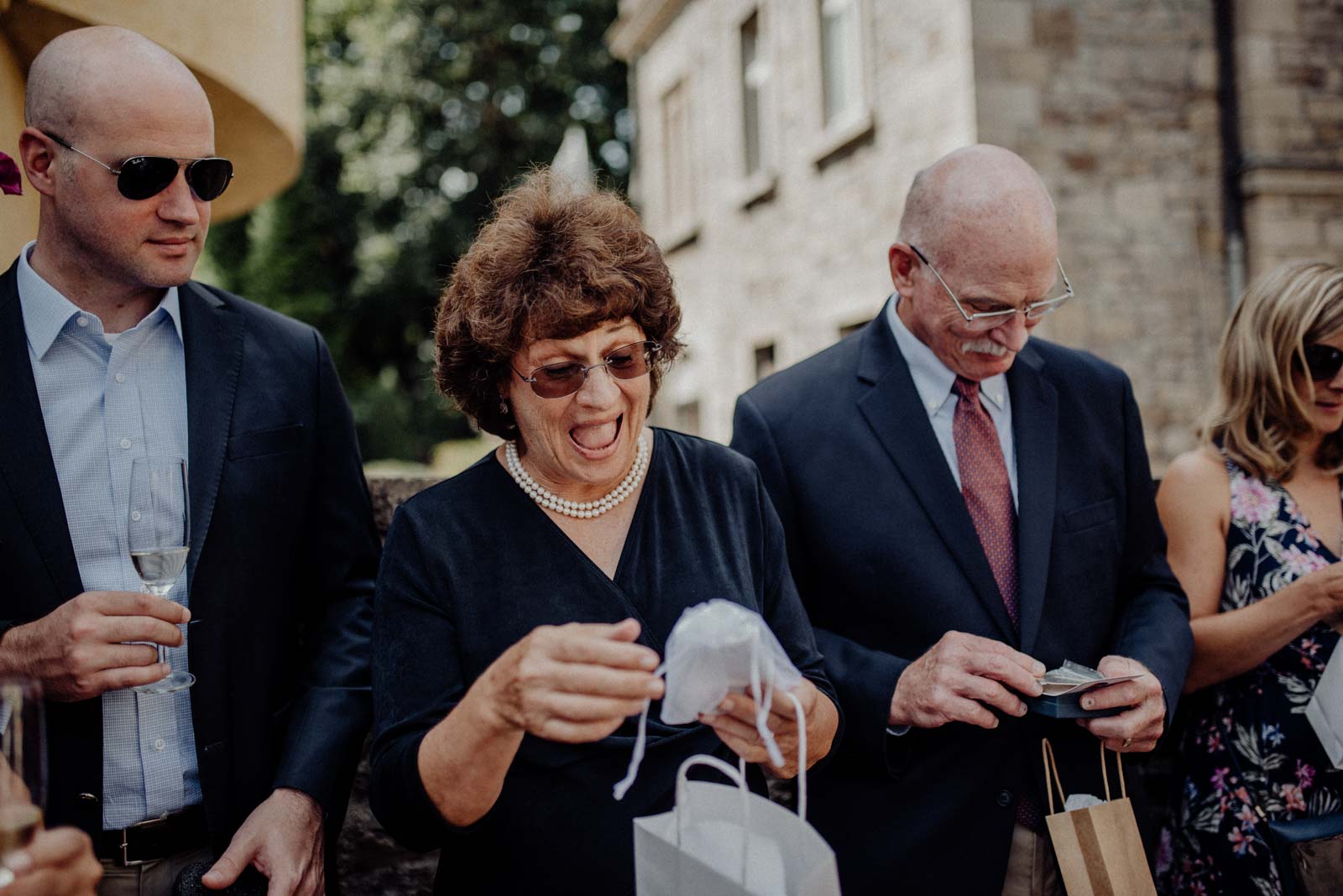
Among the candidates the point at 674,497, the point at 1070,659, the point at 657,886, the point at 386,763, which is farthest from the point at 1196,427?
the point at 386,763

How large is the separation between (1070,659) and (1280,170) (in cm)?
779

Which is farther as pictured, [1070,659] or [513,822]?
[1070,659]

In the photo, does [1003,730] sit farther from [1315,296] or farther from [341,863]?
[341,863]

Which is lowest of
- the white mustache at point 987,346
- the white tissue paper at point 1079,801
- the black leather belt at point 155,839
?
the white tissue paper at point 1079,801

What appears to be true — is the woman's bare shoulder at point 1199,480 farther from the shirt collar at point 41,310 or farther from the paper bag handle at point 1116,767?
the shirt collar at point 41,310

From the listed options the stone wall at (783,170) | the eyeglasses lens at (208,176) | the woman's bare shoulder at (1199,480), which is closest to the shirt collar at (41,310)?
the eyeglasses lens at (208,176)

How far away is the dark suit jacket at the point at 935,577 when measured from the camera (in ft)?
8.20

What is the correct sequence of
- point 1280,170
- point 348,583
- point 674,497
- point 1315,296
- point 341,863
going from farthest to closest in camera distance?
point 1280,170
point 341,863
point 1315,296
point 348,583
point 674,497

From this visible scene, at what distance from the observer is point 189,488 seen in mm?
2217

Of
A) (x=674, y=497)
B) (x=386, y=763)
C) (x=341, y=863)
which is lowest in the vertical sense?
(x=341, y=863)

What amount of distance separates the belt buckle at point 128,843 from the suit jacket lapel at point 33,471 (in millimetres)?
483

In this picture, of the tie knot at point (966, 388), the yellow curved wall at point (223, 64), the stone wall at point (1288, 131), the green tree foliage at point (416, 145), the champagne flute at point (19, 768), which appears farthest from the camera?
the green tree foliage at point (416, 145)

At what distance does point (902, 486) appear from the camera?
2652 millimetres

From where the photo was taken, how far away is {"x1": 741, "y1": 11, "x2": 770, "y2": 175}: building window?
1326cm
